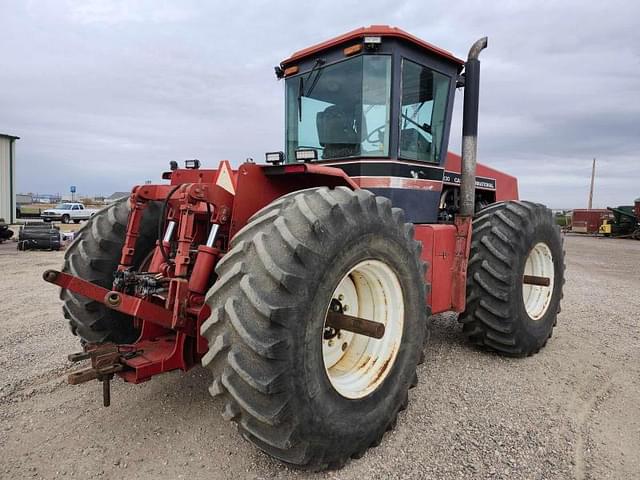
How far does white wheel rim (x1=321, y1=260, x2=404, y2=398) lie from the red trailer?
2851 centimetres

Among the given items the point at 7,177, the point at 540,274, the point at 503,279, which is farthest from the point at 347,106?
the point at 7,177

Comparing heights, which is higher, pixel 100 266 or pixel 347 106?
pixel 347 106

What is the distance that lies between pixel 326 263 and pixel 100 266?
1.91 m

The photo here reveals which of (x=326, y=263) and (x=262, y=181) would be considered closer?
(x=326, y=263)

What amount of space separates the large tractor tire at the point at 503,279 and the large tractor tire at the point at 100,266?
2874 millimetres

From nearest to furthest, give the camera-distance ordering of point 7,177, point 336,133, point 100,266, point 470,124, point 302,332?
point 302,332 < point 100,266 < point 336,133 < point 470,124 < point 7,177

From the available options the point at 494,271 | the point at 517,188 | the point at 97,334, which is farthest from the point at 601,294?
the point at 97,334

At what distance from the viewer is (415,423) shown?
2.99m

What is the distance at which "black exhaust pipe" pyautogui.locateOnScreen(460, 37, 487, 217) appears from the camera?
4344 millimetres

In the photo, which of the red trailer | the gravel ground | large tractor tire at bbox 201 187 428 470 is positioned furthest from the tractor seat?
the red trailer

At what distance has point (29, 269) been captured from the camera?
10102 mm

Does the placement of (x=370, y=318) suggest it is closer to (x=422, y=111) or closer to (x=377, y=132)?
(x=377, y=132)

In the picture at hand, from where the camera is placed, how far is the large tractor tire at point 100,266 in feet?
10.6

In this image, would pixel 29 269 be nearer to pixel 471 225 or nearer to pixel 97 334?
pixel 97 334
